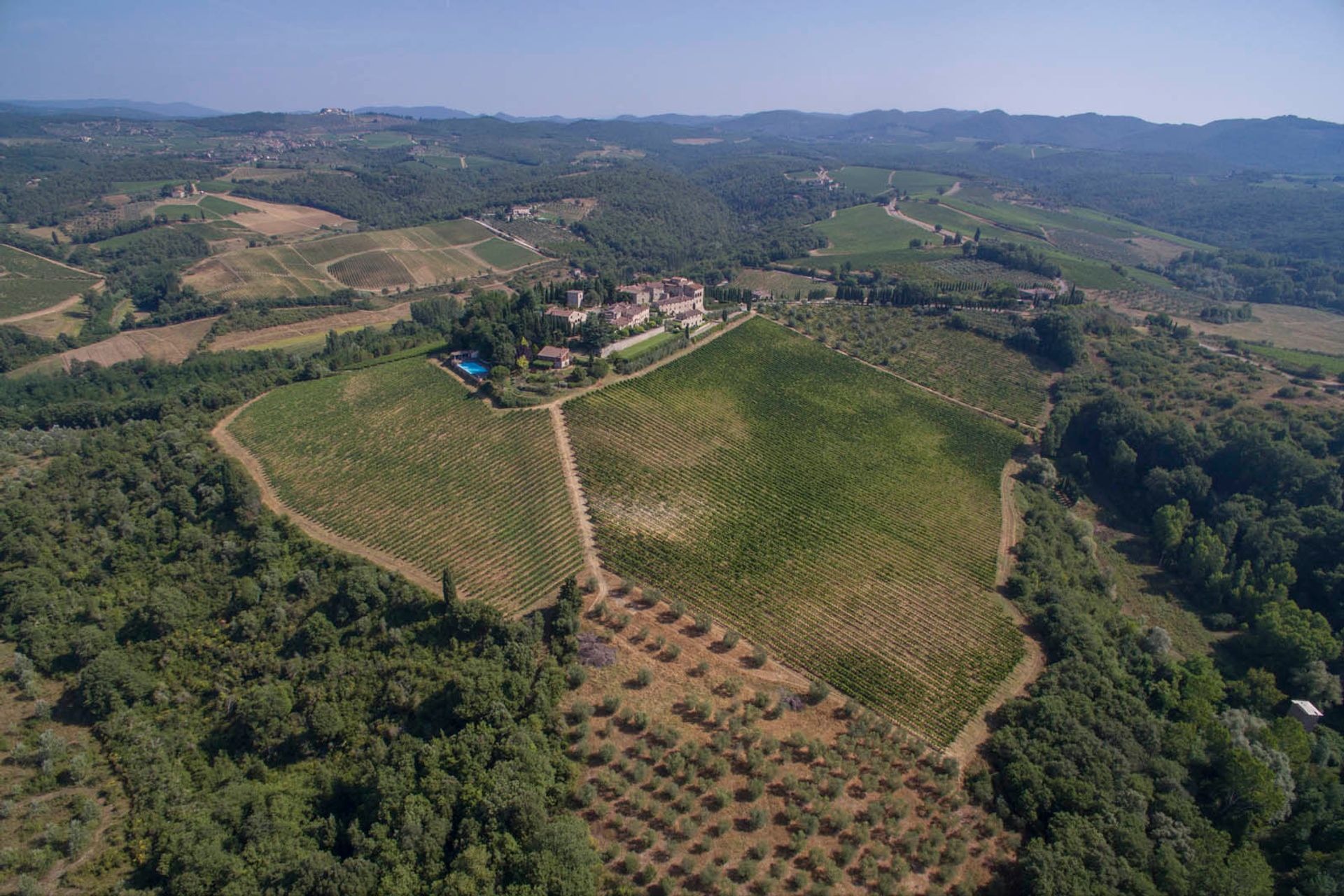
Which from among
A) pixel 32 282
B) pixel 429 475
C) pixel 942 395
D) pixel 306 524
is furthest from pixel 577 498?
pixel 32 282

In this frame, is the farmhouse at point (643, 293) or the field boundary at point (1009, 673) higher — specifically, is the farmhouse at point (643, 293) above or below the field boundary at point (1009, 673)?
above

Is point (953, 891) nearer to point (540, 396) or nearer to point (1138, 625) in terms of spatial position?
point (1138, 625)

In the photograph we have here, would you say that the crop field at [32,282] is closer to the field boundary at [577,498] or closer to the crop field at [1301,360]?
the field boundary at [577,498]

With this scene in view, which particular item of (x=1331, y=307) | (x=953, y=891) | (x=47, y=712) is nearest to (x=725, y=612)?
(x=953, y=891)

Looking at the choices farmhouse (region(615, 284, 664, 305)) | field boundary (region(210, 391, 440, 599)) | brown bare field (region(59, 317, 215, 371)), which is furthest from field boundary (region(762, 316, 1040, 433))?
brown bare field (region(59, 317, 215, 371))

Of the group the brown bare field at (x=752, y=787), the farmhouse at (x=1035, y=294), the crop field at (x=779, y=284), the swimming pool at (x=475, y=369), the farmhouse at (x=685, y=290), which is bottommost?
the brown bare field at (x=752, y=787)

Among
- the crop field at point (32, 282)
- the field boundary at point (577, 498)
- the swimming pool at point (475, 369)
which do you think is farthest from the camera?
the crop field at point (32, 282)

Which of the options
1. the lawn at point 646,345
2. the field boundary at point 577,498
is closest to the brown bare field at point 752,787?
the field boundary at point 577,498
